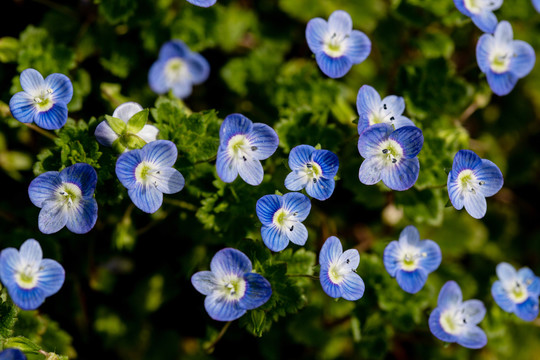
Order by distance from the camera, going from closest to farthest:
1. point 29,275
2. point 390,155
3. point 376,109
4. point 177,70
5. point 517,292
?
point 29,275 < point 390,155 < point 376,109 < point 517,292 < point 177,70

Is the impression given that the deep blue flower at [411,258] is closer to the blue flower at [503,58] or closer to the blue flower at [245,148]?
the blue flower at [245,148]

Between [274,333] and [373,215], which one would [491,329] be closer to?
[373,215]

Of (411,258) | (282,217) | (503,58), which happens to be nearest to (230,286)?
(282,217)

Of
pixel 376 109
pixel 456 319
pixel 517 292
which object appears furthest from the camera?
pixel 517 292

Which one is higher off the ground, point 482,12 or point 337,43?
point 482,12

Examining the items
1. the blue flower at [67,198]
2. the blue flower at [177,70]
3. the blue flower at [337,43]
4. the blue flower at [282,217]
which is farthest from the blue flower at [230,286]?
the blue flower at [177,70]

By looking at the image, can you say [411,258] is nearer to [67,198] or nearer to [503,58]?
[503,58]
